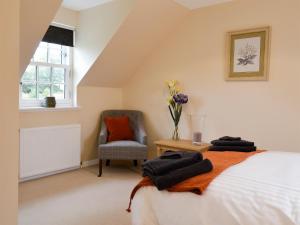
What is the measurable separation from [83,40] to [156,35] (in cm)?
111

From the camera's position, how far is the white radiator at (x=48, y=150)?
327 cm

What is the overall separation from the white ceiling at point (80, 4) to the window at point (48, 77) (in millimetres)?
591

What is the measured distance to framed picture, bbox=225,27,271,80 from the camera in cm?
309

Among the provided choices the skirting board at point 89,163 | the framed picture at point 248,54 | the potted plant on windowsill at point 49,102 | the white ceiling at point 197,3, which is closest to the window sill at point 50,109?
the potted plant on windowsill at point 49,102

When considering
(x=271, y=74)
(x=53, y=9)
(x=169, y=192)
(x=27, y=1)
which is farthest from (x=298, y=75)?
(x=27, y=1)

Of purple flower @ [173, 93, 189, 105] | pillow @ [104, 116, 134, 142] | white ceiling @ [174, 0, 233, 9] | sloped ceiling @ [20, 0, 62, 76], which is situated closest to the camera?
sloped ceiling @ [20, 0, 62, 76]

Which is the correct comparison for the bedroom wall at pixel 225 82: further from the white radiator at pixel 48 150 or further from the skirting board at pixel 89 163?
the white radiator at pixel 48 150

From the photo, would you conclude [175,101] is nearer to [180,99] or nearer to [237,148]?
[180,99]

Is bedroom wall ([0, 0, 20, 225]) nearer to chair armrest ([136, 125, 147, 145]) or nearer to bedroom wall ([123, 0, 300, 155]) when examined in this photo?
chair armrest ([136, 125, 147, 145])

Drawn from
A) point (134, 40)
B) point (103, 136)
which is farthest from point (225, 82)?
point (103, 136)

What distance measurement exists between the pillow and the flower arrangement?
0.75 m

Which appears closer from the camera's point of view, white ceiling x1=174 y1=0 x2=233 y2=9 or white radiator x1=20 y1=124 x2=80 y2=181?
→ white radiator x1=20 y1=124 x2=80 y2=181

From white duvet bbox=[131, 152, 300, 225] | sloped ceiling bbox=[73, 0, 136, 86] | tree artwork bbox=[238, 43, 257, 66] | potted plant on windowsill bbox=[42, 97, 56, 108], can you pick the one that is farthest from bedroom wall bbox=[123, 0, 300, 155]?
white duvet bbox=[131, 152, 300, 225]

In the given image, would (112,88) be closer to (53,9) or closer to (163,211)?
(53,9)
